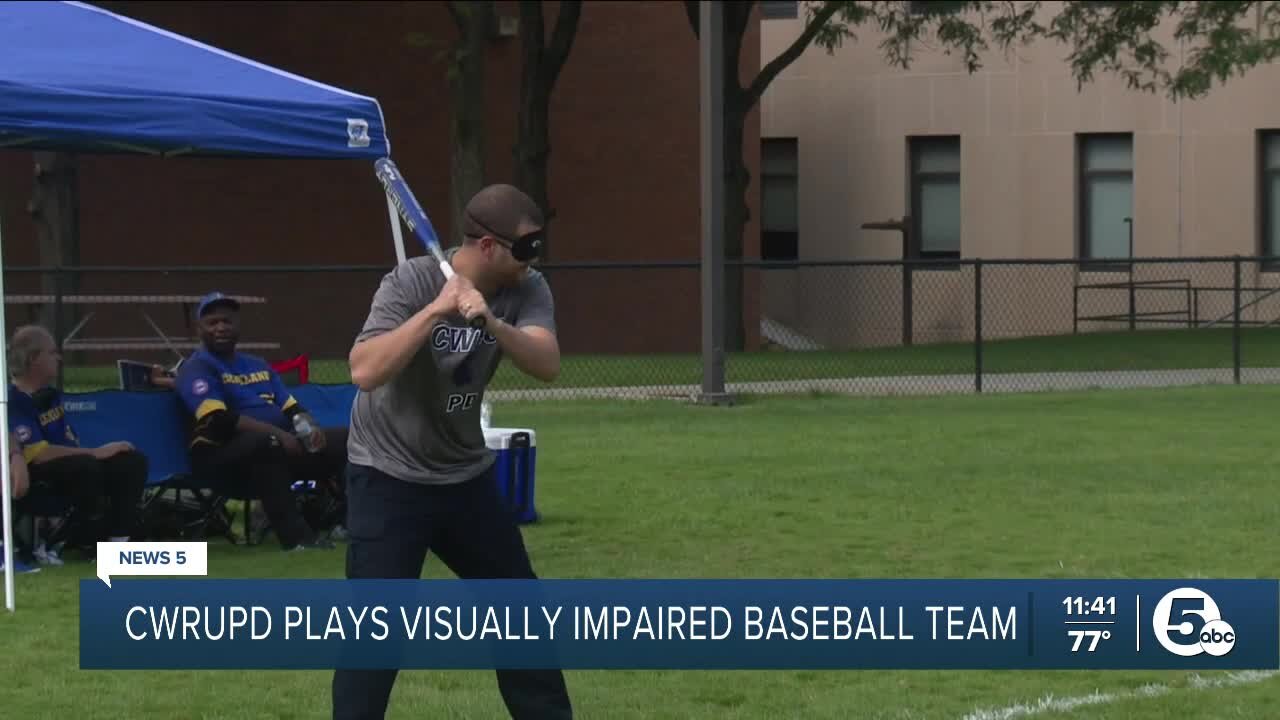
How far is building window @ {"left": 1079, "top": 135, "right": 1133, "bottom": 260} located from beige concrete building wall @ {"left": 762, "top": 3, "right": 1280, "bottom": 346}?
34 cm

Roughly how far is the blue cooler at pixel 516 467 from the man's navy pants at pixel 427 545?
558 cm

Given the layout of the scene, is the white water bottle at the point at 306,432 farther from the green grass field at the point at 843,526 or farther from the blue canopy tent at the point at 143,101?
the blue canopy tent at the point at 143,101

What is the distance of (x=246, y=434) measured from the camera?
11.6m

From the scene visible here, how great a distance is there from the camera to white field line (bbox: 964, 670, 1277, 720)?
7.67m

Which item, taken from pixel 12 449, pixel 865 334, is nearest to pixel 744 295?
pixel 865 334

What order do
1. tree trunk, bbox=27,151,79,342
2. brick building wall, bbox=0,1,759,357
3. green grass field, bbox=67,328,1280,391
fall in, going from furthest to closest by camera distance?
brick building wall, bbox=0,1,759,357 < tree trunk, bbox=27,151,79,342 < green grass field, bbox=67,328,1280,391

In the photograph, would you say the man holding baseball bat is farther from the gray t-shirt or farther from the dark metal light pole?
the dark metal light pole

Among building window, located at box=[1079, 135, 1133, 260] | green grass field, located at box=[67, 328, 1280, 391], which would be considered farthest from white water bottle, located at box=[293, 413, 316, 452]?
building window, located at box=[1079, 135, 1133, 260]

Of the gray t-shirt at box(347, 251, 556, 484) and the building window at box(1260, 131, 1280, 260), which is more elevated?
→ the building window at box(1260, 131, 1280, 260)

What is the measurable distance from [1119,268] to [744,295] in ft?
20.2

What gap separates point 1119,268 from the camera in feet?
115

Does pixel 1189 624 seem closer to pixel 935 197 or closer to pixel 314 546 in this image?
pixel 314 546

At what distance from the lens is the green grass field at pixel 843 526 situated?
802 centimetres

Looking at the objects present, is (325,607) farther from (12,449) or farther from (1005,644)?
(12,449)
